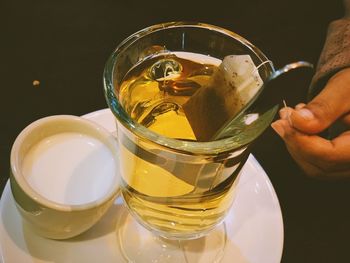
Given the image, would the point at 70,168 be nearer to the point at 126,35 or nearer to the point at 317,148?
the point at 317,148

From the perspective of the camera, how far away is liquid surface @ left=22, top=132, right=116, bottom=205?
537 millimetres

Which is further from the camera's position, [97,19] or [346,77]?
[97,19]

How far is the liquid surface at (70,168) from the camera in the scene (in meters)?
0.54

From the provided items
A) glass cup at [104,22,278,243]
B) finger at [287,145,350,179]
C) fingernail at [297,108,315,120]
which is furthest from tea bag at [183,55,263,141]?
finger at [287,145,350,179]

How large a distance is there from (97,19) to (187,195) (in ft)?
2.48

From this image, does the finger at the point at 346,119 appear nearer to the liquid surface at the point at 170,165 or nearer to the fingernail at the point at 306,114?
the fingernail at the point at 306,114

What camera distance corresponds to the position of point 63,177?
551 mm

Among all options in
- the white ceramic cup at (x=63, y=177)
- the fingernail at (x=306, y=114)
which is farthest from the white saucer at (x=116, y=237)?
the fingernail at (x=306, y=114)

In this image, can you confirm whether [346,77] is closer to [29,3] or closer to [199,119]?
[199,119]

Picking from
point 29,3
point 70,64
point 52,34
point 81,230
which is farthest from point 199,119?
point 29,3

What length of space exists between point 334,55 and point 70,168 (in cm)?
48

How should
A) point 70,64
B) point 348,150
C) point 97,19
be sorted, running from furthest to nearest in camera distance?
point 97,19 < point 70,64 < point 348,150

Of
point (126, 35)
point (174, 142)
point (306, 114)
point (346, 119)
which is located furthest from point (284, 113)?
point (126, 35)

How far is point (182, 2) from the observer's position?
117 cm
